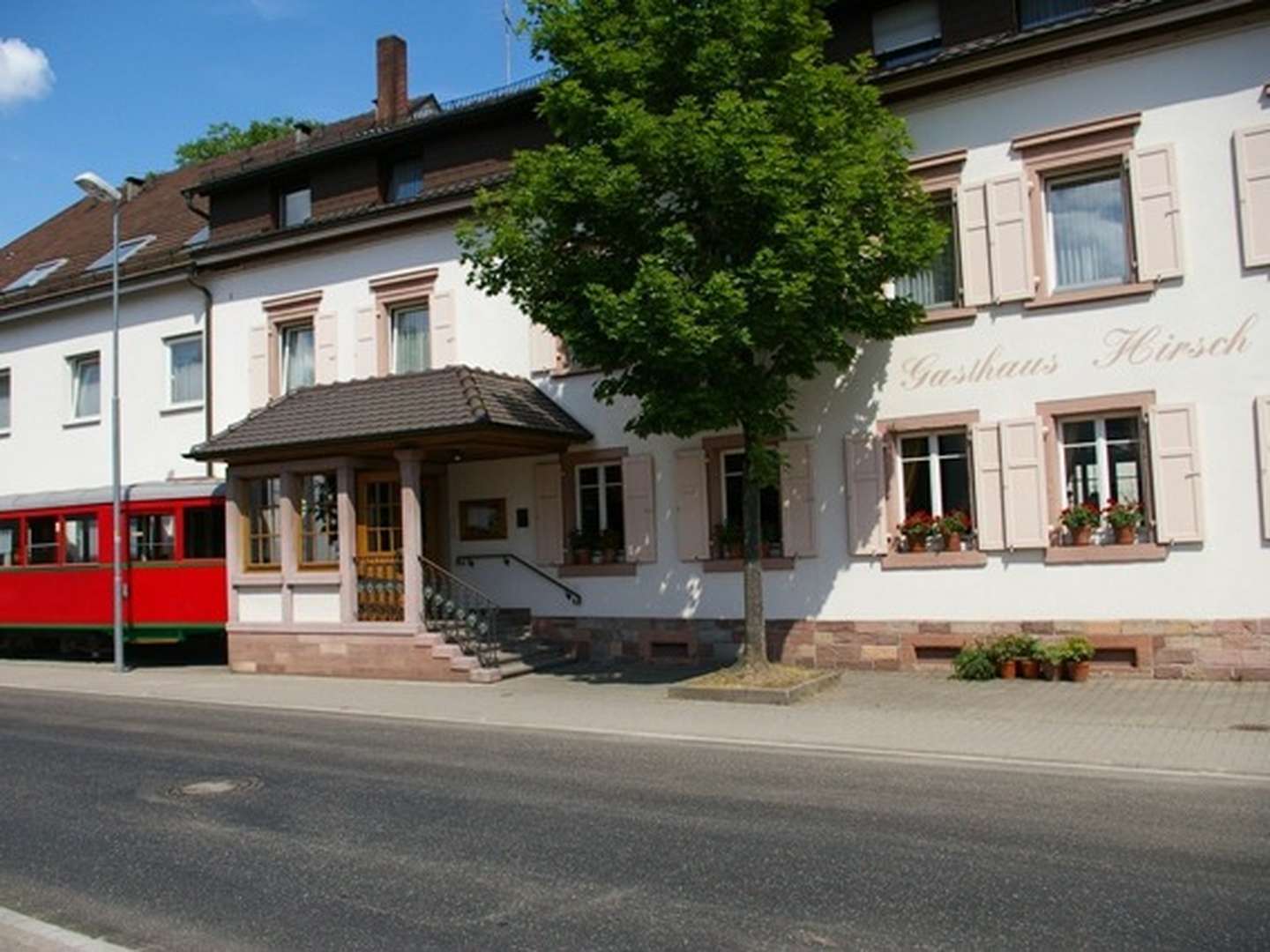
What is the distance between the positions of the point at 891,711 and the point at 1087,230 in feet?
21.8

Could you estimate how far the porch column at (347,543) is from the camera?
57.2 feet

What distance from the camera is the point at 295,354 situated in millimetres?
21797

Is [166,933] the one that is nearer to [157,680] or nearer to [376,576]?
[376,576]

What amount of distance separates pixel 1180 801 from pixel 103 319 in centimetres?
2264

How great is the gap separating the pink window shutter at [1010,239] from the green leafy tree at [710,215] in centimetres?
128

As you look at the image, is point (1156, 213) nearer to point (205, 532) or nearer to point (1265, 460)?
point (1265, 460)

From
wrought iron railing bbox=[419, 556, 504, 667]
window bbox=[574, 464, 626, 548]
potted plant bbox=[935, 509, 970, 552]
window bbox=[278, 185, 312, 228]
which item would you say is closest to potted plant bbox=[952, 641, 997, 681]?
potted plant bbox=[935, 509, 970, 552]

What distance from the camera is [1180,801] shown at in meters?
8.05

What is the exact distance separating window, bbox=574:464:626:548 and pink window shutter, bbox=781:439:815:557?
9.24 ft

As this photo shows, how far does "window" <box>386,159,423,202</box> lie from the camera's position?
67.8 feet

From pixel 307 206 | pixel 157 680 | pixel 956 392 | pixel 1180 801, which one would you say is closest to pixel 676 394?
pixel 956 392

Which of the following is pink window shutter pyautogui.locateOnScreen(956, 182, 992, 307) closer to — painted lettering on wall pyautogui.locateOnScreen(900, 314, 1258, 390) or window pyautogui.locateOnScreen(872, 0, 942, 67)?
painted lettering on wall pyautogui.locateOnScreen(900, 314, 1258, 390)

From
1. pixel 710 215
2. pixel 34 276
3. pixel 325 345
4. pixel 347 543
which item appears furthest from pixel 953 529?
pixel 34 276

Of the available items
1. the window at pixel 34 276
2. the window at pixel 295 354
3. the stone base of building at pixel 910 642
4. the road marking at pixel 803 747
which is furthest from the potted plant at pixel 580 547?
the window at pixel 34 276
